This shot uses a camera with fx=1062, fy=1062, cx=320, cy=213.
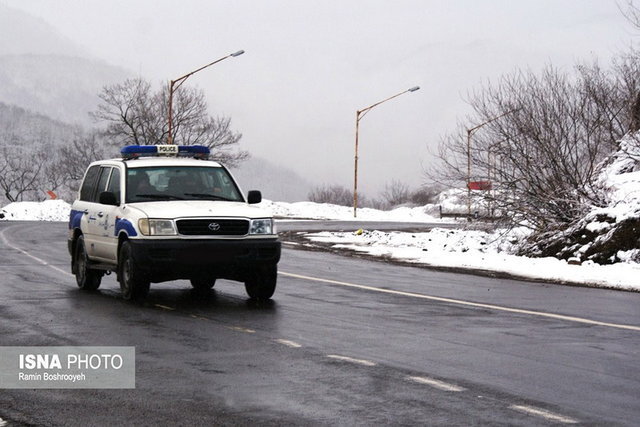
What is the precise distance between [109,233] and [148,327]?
365 centimetres

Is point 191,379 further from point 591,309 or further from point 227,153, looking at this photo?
point 227,153

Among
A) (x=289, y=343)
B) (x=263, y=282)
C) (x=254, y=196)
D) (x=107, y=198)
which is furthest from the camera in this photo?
(x=254, y=196)

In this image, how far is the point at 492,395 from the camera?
7.51 metres

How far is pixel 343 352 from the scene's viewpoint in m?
9.55

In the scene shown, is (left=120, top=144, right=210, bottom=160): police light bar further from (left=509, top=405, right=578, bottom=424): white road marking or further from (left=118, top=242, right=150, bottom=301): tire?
(left=509, top=405, right=578, bottom=424): white road marking

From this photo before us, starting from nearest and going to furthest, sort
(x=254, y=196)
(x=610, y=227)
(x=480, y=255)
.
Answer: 1. (x=254, y=196)
2. (x=610, y=227)
3. (x=480, y=255)

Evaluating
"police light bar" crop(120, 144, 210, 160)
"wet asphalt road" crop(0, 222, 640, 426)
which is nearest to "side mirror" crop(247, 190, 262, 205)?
"wet asphalt road" crop(0, 222, 640, 426)

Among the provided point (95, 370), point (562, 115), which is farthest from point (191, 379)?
point (562, 115)

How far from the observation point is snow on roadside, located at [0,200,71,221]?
58.3m

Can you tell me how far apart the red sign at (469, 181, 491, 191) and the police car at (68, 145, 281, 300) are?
9994mm

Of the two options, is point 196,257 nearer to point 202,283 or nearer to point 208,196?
point 208,196

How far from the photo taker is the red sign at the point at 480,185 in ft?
80.7

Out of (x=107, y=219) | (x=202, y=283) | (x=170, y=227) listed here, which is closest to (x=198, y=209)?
(x=170, y=227)

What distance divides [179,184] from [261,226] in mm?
1710
